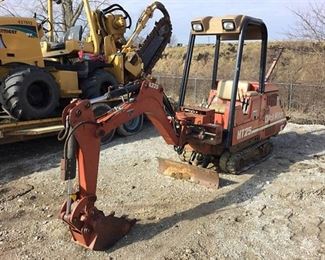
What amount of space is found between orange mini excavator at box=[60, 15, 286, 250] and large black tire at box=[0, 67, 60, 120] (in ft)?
6.08

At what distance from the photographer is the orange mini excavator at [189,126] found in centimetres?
432

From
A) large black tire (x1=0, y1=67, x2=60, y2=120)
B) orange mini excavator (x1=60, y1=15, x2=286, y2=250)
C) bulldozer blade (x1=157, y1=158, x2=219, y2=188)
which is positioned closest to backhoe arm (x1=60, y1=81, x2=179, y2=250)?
orange mini excavator (x1=60, y1=15, x2=286, y2=250)

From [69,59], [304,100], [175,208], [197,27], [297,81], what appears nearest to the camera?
[175,208]

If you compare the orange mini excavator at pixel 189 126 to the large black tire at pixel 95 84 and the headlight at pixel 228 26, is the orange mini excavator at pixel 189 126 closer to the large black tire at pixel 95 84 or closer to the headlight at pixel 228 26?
the headlight at pixel 228 26

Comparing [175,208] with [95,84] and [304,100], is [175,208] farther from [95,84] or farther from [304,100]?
[304,100]

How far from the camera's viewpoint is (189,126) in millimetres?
6270

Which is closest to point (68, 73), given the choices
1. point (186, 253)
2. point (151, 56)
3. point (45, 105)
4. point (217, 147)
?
point (45, 105)

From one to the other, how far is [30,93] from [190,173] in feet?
11.3

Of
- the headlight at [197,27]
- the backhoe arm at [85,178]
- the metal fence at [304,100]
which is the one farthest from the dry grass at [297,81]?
the backhoe arm at [85,178]

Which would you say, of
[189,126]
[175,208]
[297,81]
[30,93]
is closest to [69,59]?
[30,93]

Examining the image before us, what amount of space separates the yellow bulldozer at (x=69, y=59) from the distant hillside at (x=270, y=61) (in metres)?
3.27

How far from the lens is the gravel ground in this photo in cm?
441

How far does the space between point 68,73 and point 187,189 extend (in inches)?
157

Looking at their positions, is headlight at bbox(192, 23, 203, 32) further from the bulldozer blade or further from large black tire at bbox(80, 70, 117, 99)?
large black tire at bbox(80, 70, 117, 99)
